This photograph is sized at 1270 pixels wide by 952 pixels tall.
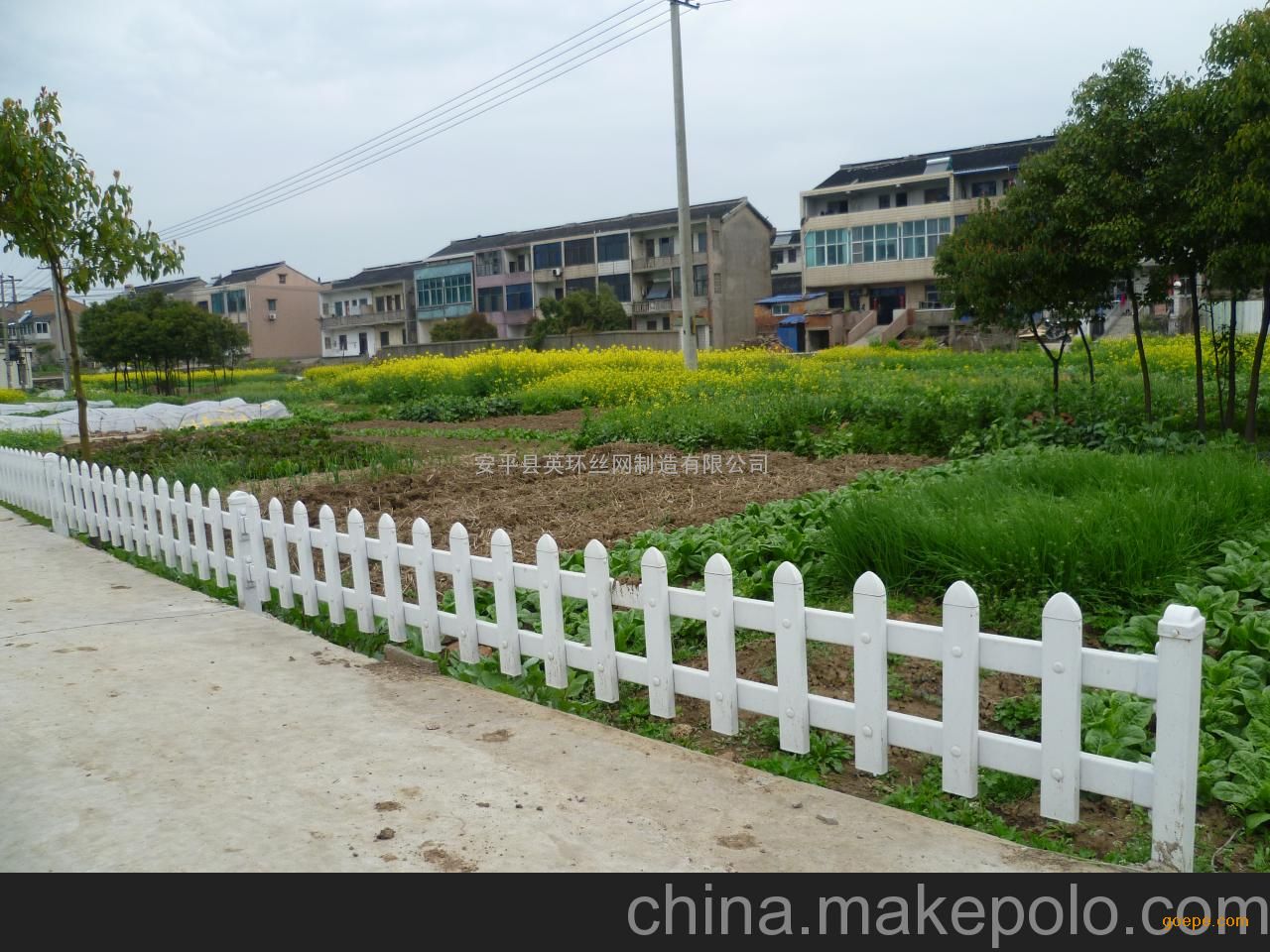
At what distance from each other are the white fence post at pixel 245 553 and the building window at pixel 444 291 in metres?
69.2

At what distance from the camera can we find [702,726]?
421 centimetres

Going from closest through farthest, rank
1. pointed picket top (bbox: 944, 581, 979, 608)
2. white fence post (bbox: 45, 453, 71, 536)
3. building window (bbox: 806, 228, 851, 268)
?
1. pointed picket top (bbox: 944, 581, 979, 608)
2. white fence post (bbox: 45, 453, 71, 536)
3. building window (bbox: 806, 228, 851, 268)

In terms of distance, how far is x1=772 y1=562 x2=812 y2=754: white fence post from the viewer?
3693 millimetres

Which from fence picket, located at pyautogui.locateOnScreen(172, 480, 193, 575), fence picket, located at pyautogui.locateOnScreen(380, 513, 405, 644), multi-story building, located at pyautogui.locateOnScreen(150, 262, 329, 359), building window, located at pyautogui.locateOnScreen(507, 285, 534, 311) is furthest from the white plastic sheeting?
multi-story building, located at pyautogui.locateOnScreen(150, 262, 329, 359)

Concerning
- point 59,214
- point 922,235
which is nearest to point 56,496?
point 59,214

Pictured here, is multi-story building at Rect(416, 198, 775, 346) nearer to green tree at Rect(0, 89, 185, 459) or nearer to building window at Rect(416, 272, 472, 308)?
building window at Rect(416, 272, 472, 308)

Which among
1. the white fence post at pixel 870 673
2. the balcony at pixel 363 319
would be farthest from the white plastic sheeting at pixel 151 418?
the balcony at pixel 363 319

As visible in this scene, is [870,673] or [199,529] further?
[199,529]

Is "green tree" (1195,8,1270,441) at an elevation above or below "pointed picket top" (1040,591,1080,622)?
above

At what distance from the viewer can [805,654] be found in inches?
147

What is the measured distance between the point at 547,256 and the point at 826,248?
20188 millimetres

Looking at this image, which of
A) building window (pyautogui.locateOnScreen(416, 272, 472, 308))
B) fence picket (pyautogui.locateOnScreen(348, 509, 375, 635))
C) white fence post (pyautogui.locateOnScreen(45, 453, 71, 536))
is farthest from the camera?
Answer: building window (pyautogui.locateOnScreen(416, 272, 472, 308))

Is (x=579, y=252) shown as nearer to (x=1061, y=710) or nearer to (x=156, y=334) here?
(x=156, y=334)

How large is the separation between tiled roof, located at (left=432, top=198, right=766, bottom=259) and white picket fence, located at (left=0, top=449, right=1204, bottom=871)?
52.1 m
